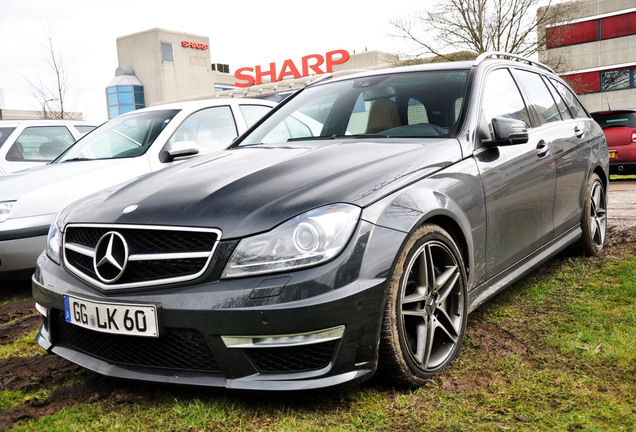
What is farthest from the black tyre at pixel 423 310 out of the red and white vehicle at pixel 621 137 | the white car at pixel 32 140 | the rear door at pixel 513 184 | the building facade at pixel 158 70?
the building facade at pixel 158 70

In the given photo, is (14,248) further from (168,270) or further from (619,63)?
(619,63)

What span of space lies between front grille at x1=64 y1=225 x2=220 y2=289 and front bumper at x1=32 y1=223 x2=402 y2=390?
65mm

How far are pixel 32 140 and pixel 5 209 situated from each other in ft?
12.9

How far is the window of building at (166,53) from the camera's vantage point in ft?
193

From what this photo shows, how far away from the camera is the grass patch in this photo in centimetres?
242

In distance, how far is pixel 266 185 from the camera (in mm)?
2770

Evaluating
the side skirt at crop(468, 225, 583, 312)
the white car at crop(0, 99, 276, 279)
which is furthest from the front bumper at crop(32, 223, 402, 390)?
the white car at crop(0, 99, 276, 279)

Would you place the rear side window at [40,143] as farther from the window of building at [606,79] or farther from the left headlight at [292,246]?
the window of building at [606,79]

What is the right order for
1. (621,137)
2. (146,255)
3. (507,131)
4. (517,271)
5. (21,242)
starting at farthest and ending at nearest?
1. (621,137)
2. (21,242)
3. (517,271)
4. (507,131)
5. (146,255)

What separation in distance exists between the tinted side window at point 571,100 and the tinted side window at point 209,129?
3078 mm

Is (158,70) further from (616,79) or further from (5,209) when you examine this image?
(5,209)

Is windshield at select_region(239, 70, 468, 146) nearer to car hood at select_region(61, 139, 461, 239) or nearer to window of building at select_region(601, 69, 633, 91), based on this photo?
car hood at select_region(61, 139, 461, 239)

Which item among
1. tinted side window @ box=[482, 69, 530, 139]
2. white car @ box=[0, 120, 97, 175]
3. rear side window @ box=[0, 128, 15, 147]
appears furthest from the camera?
rear side window @ box=[0, 128, 15, 147]

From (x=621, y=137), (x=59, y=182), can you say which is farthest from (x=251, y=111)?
(x=621, y=137)
